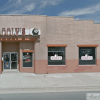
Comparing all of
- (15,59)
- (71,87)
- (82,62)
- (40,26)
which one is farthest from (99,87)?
(15,59)

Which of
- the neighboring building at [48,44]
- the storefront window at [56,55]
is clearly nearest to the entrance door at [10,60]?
the neighboring building at [48,44]

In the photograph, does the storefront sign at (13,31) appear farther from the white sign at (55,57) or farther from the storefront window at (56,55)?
the white sign at (55,57)

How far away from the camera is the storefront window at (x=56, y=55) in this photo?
14.7m

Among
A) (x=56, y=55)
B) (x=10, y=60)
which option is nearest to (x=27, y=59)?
(x=10, y=60)

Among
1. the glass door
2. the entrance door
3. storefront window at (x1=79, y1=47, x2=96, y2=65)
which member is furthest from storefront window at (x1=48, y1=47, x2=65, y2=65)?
the glass door

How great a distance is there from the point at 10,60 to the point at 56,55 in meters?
5.33

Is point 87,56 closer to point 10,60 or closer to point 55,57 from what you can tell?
point 55,57

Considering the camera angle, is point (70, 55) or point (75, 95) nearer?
point (75, 95)

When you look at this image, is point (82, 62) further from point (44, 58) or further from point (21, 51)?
point (21, 51)

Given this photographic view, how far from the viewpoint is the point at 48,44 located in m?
14.6

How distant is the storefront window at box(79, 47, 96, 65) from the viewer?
15.2 meters

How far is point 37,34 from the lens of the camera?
13977 mm

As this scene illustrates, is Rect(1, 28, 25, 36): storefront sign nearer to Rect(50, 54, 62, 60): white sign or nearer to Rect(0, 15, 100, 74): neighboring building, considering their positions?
Rect(0, 15, 100, 74): neighboring building

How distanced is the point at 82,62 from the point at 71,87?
6584 mm
